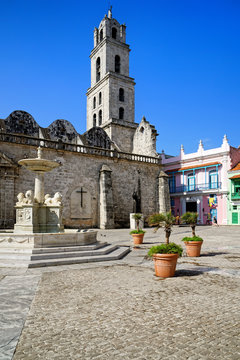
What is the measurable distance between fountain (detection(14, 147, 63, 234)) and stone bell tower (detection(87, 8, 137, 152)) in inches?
817

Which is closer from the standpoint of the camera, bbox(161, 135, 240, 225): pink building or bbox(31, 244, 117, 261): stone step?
bbox(31, 244, 117, 261): stone step

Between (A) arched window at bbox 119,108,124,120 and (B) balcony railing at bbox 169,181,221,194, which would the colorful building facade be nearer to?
(B) balcony railing at bbox 169,181,221,194

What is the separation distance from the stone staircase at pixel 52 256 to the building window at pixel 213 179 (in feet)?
78.1

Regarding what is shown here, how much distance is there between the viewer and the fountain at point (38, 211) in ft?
34.8

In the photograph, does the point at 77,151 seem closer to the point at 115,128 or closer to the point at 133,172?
the point at 133,172

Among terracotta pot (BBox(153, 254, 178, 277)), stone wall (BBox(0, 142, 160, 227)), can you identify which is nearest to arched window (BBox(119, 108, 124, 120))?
stone wall (BBox(0, 142, 160, 227))

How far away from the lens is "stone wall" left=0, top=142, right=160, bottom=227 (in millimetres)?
20266

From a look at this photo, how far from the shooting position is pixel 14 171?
64.2ft

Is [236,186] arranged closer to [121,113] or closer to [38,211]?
[121,113]

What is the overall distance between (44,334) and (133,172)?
23725 millimetres

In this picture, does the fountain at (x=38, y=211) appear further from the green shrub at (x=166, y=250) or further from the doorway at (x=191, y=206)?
the doorway at (x=191, y=206)

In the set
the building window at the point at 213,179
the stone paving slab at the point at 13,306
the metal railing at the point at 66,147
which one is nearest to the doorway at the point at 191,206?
the building window at the point at 213,179

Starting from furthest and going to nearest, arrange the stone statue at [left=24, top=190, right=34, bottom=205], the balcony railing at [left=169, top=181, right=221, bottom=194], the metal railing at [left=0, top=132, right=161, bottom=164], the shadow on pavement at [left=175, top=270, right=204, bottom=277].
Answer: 1. the balcony railing at [left=169, top=181, right=221, bottom=194]
2. the metal railing at [left=0, top=132, right=161, bottom=164]
3. the stone statue at [left=24, top=190, right=34, bottom=205]
4. the shadow on pavement at [left=175, top=270, right=204, bottom=277]

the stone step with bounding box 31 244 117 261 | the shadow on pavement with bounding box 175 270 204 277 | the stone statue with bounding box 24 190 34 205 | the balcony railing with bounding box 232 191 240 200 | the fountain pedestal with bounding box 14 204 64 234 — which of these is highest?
the balcony railing with bounding box 232 191 240 200
